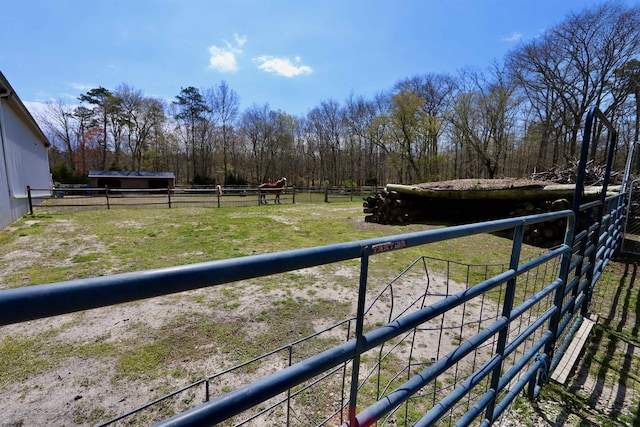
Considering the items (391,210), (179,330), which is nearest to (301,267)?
(179,330)

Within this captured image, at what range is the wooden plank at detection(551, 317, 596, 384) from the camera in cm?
241

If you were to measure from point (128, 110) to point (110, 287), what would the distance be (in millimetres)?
40727

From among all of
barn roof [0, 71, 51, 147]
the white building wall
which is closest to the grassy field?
the white building wall

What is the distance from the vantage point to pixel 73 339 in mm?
2781

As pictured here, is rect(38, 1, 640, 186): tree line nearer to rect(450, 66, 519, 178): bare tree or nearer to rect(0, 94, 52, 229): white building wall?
rect(450, 66, 519, 178): bare tree

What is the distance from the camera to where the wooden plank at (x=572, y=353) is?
241cm

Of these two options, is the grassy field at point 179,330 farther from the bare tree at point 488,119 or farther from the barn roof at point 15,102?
the bare tree at point 488,119

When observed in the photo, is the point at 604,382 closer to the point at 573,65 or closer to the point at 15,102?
the point at 15,102

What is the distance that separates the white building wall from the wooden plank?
1118 centimetres

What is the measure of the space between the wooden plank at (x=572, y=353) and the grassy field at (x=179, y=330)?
0.09 meters

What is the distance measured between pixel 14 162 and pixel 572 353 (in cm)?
1397

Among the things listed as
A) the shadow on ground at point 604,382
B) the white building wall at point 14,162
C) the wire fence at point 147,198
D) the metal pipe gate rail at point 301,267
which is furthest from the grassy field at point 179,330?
the wire fence at point 147,198

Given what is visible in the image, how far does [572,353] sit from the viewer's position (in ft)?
8.75

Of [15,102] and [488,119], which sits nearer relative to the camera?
[15,102]
